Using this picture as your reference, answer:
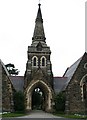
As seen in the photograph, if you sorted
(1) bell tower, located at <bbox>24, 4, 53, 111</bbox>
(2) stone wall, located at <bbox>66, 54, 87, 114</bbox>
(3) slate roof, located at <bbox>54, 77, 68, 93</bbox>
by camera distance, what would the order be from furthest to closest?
(3) slate roof, located at <bbox>54, 77, 68, 93</bbox> → (1) bell tower, located at <bbox>24, 4, 53, 111</bbox> → (2) stone wall, located at <bbox>66, 54, 87, 114</bbox>

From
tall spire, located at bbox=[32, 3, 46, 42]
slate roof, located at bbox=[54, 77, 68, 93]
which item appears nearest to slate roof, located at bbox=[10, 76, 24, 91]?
slate roof, located at bbox=[54, 77, 68, 93]

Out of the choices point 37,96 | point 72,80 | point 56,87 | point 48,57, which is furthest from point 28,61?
point 37,96

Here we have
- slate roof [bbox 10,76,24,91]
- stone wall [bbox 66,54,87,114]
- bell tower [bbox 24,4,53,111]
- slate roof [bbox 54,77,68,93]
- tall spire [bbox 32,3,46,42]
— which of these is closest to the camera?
stone wall [bbox 66,54,87,114]

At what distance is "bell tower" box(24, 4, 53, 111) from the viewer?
4588 centimetres

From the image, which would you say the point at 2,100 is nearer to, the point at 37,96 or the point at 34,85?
the point at 34,85

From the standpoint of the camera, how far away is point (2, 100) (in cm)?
4178

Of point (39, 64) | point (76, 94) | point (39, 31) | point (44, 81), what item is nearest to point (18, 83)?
point (39, 64)

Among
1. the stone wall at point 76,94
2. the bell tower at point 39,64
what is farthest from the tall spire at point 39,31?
the stone wall at point 76,94

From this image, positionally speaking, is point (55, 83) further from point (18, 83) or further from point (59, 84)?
point (18, 83)

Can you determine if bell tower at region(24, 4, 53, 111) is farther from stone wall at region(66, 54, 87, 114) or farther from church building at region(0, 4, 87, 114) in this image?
stone wall at region(66, 54, 87, 114)

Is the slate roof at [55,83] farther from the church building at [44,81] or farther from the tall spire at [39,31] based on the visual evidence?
the tall spire at [39,31]

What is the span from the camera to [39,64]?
49.8 m

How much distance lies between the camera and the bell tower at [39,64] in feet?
151

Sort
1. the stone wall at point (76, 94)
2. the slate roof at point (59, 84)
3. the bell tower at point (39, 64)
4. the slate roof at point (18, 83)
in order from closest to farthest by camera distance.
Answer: the stone wall at point (76, 94)
the bell tower at point (39, 64)
the slate roof at point (18, 83)
the slate roof at point (59, 84)
